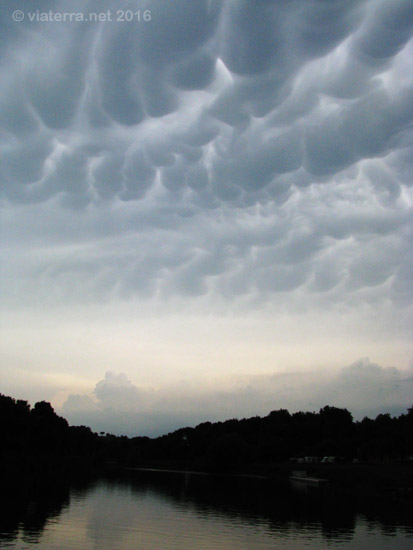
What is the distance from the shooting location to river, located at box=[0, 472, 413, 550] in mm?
32219

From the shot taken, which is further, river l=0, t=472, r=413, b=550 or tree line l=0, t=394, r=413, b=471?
tree line l=0, t=394, r=413, b=471

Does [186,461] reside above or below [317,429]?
below

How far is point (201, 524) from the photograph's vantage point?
4106 cm

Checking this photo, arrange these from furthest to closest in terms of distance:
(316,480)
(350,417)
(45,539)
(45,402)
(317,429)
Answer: (350,417) → (317,429) → (45,402) → (316,480) → (45,539)

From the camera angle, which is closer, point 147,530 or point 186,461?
point 147,530

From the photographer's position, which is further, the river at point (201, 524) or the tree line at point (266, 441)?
the tree line at point (266, 441)

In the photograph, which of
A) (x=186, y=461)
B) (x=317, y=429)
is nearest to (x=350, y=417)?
(x=317, y=429)

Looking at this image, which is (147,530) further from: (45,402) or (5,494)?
(45,402)

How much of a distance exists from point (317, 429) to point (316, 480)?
3481 inches

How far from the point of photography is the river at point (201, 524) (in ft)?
106

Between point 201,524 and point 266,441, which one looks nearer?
point 201,524

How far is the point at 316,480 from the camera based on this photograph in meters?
97.9

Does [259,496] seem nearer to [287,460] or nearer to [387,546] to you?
[387,546]

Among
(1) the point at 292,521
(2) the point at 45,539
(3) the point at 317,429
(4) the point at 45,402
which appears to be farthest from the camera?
(3) the point at 317,429
